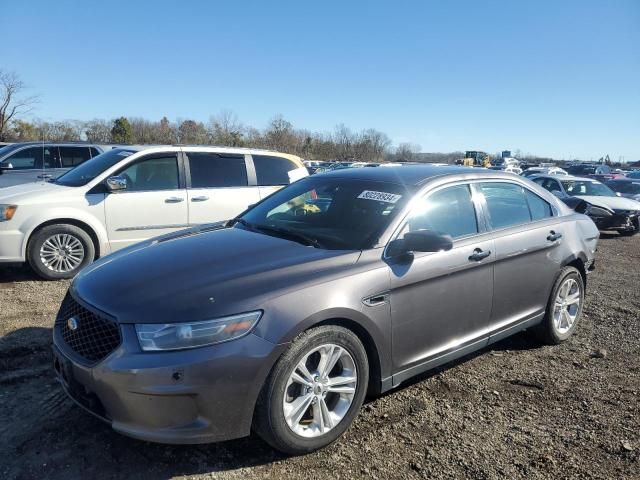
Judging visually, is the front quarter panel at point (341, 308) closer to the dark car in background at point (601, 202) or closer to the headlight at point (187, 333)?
the headlight at point (187, 333)

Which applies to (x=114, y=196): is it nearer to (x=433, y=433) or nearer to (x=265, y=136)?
(x=433, y=433)

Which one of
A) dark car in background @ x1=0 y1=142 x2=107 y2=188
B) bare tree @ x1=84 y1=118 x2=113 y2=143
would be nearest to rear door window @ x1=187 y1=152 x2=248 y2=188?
dark car in background @ x1=0 y1=142 x2=107 y2=188

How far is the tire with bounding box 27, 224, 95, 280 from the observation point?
5832 mm

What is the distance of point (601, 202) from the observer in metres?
12.7

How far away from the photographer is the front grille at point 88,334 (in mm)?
2506

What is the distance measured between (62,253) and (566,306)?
5.73 meters

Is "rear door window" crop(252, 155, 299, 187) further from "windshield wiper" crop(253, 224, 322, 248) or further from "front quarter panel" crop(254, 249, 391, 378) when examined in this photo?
"front quarter panel" crop(254, 249, 391, 378)

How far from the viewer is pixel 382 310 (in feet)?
9.65

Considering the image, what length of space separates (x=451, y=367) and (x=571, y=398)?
0.88 meters

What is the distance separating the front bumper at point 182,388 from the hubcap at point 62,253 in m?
4.05

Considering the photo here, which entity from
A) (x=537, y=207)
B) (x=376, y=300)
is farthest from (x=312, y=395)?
(x=537, y=207)

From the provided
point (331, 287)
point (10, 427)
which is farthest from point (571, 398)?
point (10, 427)

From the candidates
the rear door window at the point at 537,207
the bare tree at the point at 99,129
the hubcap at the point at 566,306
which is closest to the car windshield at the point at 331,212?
the rear door window at the point at 537,207

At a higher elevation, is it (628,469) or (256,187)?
(256,187)
